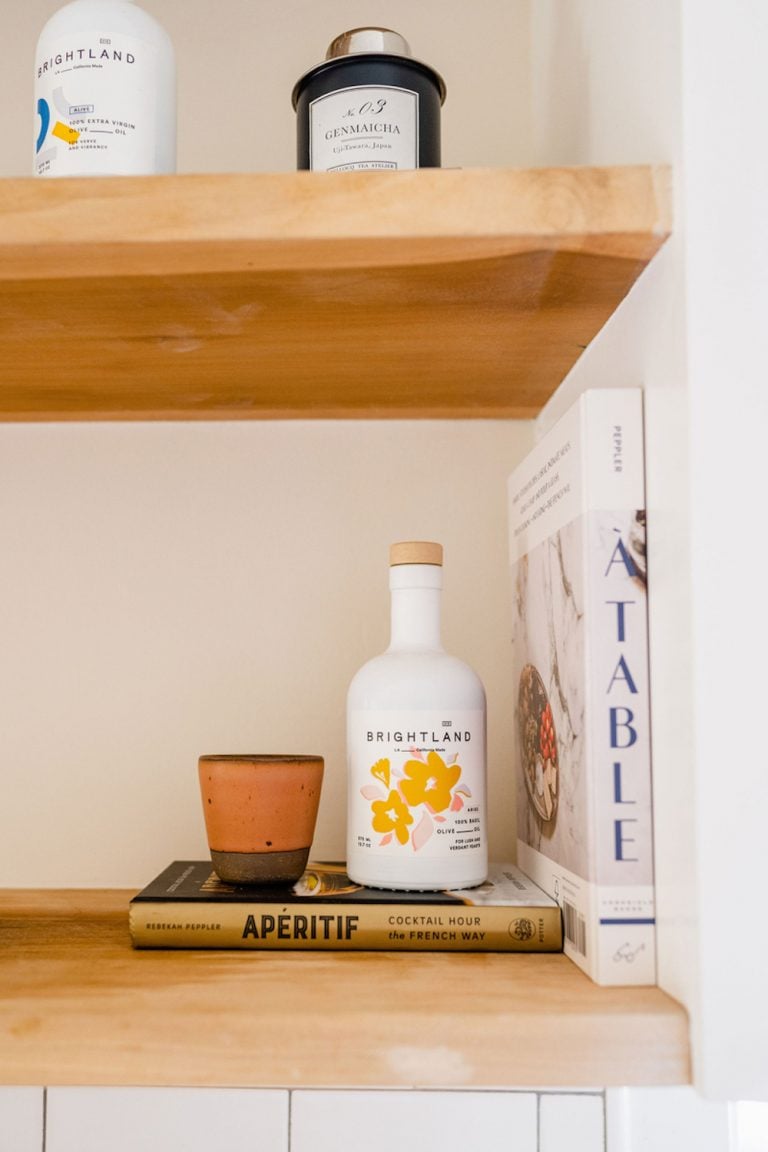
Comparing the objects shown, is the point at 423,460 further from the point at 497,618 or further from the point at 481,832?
the point at 481,832

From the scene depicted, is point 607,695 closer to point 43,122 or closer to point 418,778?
point 418,778

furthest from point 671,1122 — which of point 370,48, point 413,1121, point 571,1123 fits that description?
point 370,48

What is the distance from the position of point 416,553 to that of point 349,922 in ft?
0.76

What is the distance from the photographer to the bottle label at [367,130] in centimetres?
60

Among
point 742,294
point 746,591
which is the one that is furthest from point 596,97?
point 746,591

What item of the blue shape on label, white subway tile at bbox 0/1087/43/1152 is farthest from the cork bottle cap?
white subway tile at bbox 0/1087/43/1152

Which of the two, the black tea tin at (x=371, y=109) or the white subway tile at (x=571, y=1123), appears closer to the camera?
the black tea tin at (x=371, y=109)

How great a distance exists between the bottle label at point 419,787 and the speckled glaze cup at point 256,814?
41mm

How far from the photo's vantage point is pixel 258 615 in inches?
31.3

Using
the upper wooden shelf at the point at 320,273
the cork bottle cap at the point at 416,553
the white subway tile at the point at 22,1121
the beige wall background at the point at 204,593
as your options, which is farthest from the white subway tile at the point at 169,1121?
the upper wooden shelf at the point at 320,273

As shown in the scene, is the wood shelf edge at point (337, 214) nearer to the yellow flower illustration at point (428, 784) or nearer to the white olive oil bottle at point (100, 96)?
the white olive oil bottle at point (100, 96)

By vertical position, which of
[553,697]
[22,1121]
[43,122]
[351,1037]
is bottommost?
[22,1121]

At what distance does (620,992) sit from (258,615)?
414 mm

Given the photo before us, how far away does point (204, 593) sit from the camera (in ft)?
2.61
